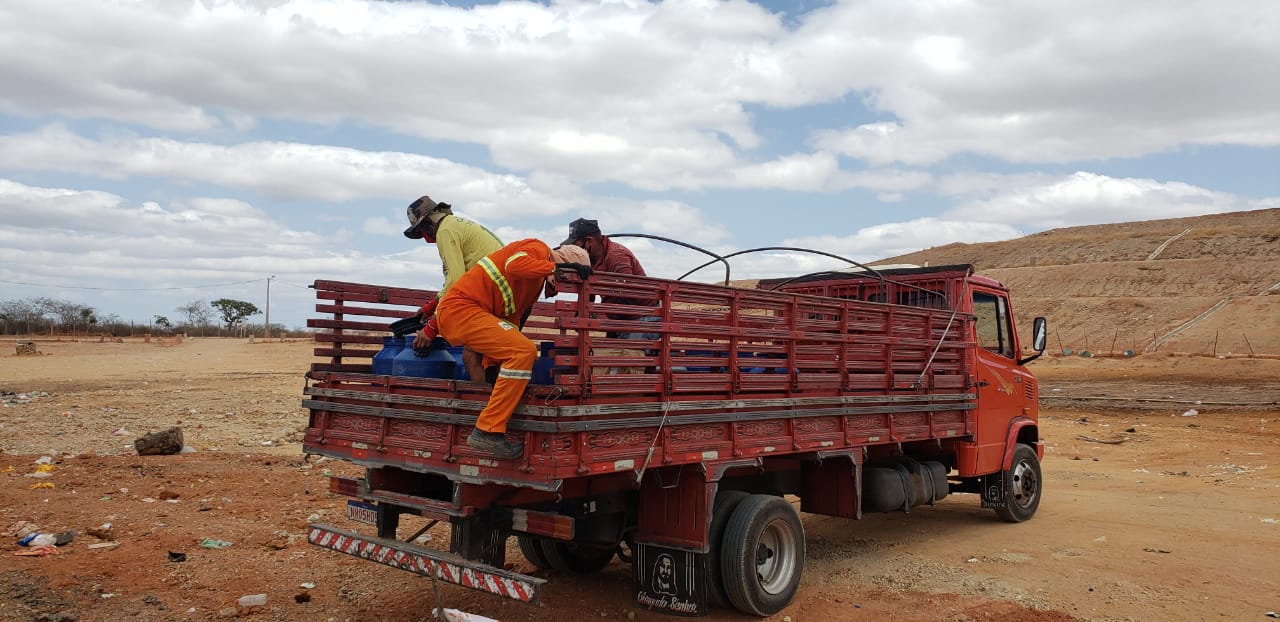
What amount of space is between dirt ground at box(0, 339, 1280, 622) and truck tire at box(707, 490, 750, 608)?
48 centimetres

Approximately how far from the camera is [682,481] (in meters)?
5.30

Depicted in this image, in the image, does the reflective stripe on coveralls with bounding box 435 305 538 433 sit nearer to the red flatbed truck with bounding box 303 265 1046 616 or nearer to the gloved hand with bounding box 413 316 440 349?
the red flatbed truck with bounding box 303 265 1046 616

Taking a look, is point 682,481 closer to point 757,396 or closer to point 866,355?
point 757,396

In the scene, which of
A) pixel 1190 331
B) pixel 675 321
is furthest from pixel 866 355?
pixel 1190 331

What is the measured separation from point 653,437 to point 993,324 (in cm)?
508

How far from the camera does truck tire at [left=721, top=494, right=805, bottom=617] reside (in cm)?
538

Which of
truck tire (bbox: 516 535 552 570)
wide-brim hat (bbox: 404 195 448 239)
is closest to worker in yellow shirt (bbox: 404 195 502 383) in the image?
wide-brim hat (bbox: 404 195 448 239)

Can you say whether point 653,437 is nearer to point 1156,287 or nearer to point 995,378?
point 995,378

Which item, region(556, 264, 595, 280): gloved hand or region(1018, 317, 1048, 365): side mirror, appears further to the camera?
region(1018, 317, 1048, 365): side mirror

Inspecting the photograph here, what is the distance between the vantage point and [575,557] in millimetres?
6598

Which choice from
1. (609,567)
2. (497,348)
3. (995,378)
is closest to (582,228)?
(497,348)

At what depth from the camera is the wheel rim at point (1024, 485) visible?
874 cm

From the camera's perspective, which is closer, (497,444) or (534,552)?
(497,444)

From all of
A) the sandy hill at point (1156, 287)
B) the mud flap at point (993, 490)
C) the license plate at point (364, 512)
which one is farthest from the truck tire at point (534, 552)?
the sandy hill at point (1156, 287)
